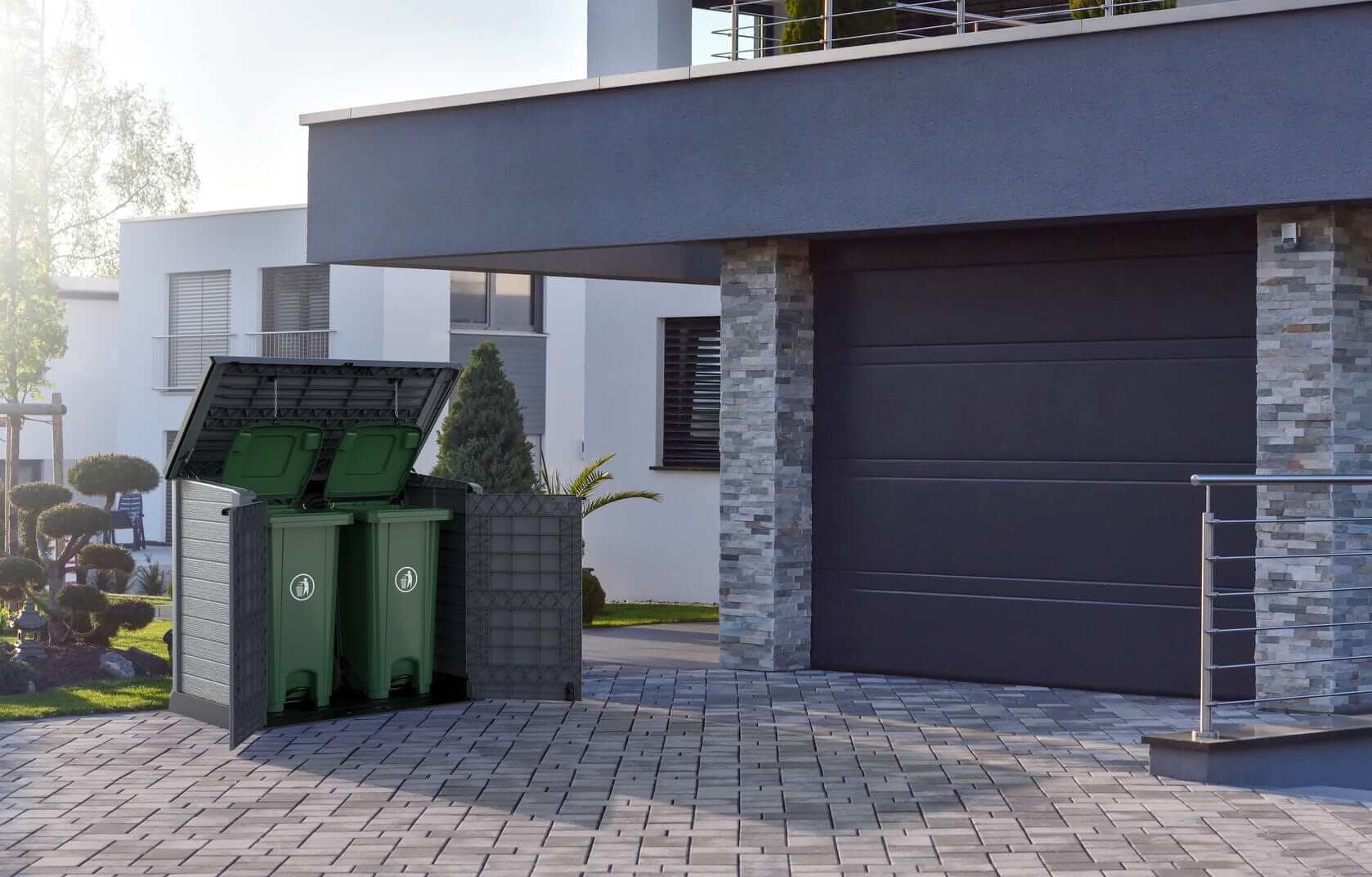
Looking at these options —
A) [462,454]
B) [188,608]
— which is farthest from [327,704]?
[462,454]

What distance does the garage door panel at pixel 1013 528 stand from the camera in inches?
417

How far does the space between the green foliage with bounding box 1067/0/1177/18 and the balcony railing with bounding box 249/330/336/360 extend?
1701 cm

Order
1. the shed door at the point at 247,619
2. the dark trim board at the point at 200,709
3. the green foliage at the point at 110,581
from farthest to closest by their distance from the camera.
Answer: the green foliage at the point at 110,581, the dark trim board at the point at 200,709, the shed door at the point at 247,619

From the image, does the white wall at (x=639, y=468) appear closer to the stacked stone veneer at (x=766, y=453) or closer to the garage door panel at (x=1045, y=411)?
the stacked stone veneer at (x=766, y=453)

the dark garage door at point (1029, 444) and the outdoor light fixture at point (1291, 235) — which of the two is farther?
the dark garage door at point (1029, 444)

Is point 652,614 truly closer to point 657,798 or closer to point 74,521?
point 74,521

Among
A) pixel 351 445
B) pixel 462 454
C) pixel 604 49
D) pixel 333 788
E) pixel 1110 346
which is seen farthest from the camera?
pixel 604 49

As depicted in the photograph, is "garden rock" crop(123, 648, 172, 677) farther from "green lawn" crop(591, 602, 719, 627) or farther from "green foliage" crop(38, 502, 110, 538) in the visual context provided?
"green lawn" crop(591, 602, 719, 627)

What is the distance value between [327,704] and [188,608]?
38.1 inches

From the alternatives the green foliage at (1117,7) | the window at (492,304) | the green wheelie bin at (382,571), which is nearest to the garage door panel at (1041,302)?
the green foliage at (1117,7)

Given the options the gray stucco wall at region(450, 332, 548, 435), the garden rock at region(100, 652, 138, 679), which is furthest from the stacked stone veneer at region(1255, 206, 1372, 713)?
the gray stucco wall at region(450, 332, 548, 435)

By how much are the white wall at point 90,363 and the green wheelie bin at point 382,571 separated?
29.7 meters

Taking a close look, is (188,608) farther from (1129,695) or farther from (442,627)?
(1129,695)

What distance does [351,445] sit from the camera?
10.1m
